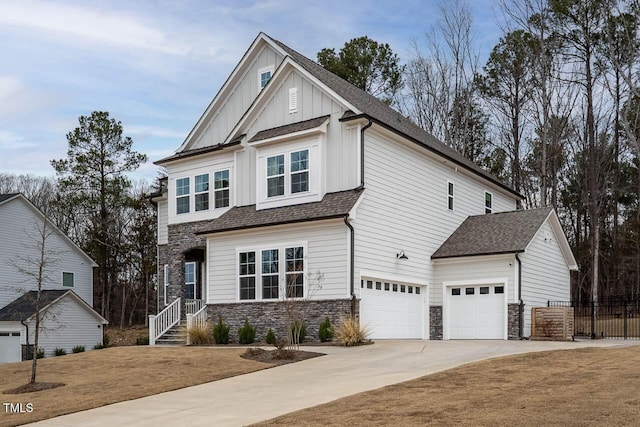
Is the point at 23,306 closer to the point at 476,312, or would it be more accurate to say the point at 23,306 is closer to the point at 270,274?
the point at 270,274

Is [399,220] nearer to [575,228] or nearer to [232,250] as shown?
[232,250]

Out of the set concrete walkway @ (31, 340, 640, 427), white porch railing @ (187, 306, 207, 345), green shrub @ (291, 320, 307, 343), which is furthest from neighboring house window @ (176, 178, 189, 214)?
concrete walkway @ (31, 340, 640, 427)

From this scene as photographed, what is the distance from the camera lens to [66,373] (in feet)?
64.4

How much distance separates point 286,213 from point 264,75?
699cm

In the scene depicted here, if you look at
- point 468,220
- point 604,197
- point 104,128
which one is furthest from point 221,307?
point 604,197

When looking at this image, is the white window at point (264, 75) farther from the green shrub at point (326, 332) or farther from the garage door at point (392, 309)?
the green shrub at point (326, 332)

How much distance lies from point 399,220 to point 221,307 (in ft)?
23.4

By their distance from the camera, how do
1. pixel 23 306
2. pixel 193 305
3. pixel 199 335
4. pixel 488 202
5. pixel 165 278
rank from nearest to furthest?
pixel 199 335 < pixel 193 305 < pixel 165 278 < pixel 488 202 < pixel 23 306

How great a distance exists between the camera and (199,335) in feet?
83.1

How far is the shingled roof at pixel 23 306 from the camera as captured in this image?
3681 centimetres

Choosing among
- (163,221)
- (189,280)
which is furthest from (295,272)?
(163,221)

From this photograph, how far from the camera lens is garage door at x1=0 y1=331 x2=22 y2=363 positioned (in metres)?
36.7

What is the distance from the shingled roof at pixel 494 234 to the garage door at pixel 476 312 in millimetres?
1368

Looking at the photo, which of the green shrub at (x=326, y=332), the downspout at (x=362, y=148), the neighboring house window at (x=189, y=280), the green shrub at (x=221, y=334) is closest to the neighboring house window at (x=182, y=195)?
the neighboring house window at (x=189, y=280)
